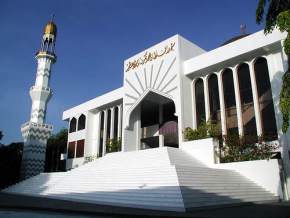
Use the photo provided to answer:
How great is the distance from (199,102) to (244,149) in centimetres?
559

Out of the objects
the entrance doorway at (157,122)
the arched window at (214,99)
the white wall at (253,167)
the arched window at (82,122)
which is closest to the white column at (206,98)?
the arched window at (214,99)

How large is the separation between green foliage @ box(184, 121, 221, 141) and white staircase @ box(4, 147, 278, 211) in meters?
1.52

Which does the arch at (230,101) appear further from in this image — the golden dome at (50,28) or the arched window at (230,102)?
the golden dome at (50,28)

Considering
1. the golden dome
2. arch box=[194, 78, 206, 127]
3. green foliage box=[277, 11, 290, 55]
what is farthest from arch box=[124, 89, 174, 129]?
green foliage box=[277, 11, 290, 55]

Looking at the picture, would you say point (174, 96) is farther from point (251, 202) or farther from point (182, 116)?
point (251, 202)

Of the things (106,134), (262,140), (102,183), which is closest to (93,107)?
(106,134)

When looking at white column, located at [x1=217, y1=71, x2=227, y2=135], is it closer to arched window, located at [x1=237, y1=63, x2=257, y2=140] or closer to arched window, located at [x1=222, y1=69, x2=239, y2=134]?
arched window, located at [x1=222, y1=69, x2=239, y2=134]

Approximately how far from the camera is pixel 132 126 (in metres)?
22.5

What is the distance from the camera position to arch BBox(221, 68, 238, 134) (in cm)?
1719

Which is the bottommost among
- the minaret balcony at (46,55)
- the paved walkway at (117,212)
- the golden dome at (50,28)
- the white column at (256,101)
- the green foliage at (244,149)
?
the paved walkway at (117,212)

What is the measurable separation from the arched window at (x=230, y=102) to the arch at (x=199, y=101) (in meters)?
1.67

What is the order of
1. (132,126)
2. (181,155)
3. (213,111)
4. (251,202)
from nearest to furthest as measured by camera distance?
(251,202) → (181,155) → (213,111) → (132,126)

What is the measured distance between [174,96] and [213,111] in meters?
2.76

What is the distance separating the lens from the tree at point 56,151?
32.6 metres
